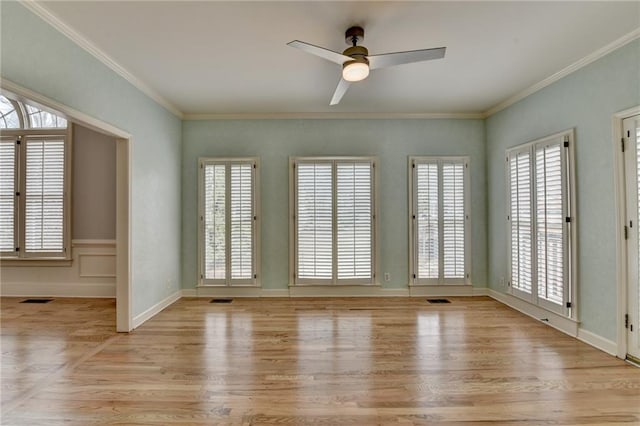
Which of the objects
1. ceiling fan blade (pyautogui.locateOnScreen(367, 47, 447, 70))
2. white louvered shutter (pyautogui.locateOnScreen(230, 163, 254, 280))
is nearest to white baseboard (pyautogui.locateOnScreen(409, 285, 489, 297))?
white louvered shutter (pyautogui.locateOnScreen(230, 163, 254, 280))

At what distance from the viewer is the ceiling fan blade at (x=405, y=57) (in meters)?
2.48

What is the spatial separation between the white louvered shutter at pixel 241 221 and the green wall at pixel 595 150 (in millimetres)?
4009

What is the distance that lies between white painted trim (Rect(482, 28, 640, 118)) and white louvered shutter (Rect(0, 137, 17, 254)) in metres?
7.45

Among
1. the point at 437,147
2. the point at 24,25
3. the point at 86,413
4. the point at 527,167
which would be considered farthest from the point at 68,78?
the point at 527,167

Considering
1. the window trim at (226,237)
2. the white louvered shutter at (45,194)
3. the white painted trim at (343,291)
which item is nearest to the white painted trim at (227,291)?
the window trim at (226,237)

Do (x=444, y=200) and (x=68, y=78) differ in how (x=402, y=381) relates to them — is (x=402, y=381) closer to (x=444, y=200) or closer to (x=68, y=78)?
(x=444, y=200)

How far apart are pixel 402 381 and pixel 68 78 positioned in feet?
12.3

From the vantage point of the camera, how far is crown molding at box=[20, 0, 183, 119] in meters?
2.41

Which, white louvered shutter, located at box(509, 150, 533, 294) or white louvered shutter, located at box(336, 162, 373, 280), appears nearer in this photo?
white louvered shutter, located at box(509, 150, 533, 294)

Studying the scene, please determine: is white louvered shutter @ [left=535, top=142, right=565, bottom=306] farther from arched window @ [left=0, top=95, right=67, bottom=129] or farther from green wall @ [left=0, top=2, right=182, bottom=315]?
arched window @ [left=0, top=95, right=67, bottom=129]

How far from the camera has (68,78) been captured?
2.77m

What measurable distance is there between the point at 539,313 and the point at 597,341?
0.80 metres

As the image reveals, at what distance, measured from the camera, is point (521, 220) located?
4.22 meters

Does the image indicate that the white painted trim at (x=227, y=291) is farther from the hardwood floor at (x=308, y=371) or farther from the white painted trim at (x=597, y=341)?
the white painted trim at (x=597, y=341)
